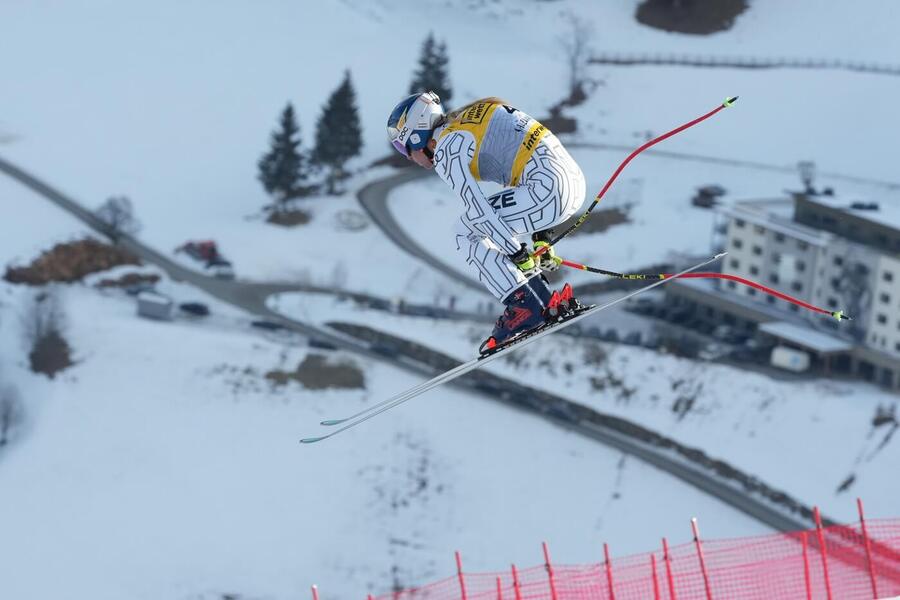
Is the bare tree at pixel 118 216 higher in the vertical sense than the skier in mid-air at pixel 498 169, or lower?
higher

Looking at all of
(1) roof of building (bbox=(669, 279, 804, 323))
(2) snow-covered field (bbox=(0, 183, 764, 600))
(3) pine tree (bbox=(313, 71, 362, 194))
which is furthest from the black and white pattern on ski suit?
(3) pine tree (bbox=(313, 71, 362, 194))

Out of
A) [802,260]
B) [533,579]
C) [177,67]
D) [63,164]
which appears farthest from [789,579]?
[177,67]

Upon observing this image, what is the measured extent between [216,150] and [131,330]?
81.2 ft

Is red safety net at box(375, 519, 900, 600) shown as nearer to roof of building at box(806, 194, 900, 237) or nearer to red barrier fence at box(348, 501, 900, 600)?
red barrier fence at box(348, 501, 900, 600)

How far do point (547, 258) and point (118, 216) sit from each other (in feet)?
221

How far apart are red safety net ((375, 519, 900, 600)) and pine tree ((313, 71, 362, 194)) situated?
34027mm

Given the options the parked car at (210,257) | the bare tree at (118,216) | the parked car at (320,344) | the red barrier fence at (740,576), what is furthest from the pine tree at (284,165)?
the red barrier fence at (740,576)

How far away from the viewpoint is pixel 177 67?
105812 millimetres

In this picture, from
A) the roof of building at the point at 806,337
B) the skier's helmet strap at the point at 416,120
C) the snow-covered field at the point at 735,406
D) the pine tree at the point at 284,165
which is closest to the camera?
the skier's helmet strap at the point at 416,120

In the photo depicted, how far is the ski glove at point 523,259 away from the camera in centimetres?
1995

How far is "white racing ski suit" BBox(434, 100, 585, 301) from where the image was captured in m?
19.5

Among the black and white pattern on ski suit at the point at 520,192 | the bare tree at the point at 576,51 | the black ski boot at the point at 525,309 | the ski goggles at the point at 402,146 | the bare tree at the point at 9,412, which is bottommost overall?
the bare tree at the point at 9,412

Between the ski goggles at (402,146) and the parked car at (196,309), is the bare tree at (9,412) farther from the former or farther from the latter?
the ski goggles at (402,146)

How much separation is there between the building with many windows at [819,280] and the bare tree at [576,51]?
27430 millimetres
